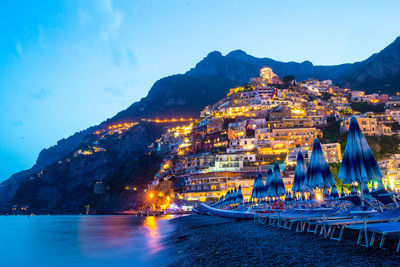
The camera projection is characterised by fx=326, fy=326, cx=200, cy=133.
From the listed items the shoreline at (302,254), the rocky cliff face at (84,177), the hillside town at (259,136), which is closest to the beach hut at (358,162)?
the shoreline at (302,254)

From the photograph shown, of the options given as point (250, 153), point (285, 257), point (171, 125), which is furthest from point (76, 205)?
point (285, 257)

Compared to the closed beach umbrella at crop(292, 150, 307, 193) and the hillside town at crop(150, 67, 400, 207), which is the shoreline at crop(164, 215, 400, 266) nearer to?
the closed beach umbrella at crop(292, 150, 307, 193)

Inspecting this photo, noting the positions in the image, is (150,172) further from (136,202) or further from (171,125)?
(171,125)

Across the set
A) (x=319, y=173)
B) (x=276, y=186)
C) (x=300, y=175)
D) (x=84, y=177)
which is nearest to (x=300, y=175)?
(x=300, y=175)

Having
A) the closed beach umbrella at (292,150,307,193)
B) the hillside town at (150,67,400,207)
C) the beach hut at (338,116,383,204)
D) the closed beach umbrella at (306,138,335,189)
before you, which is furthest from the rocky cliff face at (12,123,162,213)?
the beach hut at (338,116,383,204)

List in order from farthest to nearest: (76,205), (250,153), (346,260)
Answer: (76,205) → (250,153) → (346,260)

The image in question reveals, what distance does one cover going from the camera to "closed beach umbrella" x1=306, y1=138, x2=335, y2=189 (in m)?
22.1

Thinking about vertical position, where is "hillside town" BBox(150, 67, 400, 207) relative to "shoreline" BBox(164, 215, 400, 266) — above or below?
above

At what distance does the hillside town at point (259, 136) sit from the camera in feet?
257

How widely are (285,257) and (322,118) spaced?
93283mm

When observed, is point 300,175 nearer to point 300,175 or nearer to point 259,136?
point 300,175

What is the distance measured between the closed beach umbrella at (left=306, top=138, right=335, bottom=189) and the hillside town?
4258 centimetres

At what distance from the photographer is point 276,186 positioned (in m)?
34.1

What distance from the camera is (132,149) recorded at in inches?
6506
